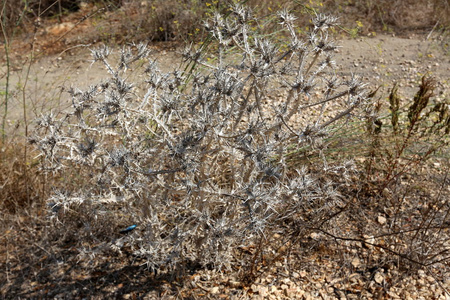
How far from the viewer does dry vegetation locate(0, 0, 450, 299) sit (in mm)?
1694

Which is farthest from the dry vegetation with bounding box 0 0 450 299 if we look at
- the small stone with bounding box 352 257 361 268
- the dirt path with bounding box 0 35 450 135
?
the dirt path with bounding box 0 35 450 135

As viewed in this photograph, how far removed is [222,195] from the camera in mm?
2010

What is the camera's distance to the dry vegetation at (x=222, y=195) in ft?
5.56

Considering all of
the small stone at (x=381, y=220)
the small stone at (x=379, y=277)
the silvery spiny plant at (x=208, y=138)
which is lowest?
the small stone at (x=379, y=277)

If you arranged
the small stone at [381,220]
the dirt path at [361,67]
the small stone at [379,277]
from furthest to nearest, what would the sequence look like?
the dirt path at [361,67] < the small stone at [381,220] < the small stone at [379,277]

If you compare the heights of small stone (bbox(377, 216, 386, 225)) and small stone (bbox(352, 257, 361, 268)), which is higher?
small stone (bbox(377, 216, 386, 225))

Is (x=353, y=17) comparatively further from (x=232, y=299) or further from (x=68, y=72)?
(x=232, y=299)

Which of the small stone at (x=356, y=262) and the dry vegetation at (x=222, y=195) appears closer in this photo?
the dry vegetation at (x=222, y=195)

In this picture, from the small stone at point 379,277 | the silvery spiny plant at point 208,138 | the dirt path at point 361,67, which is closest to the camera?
the silvery spiny plant at point 208,138

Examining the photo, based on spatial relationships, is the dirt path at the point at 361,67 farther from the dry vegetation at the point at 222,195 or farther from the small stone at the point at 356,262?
the small stone at the point at 356,262

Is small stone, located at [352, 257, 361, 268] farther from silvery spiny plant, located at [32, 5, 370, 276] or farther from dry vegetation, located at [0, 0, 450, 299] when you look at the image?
silvery spiny plant, located at [32, 5, 370, 276]

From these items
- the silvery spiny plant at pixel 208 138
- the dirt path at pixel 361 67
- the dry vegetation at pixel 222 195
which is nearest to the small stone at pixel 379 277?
the dry vegetation at pixel 222 195

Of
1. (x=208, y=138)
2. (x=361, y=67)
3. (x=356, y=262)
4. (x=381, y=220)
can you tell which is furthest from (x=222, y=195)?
(x=361, y=67)

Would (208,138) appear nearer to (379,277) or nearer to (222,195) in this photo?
(222,195)
